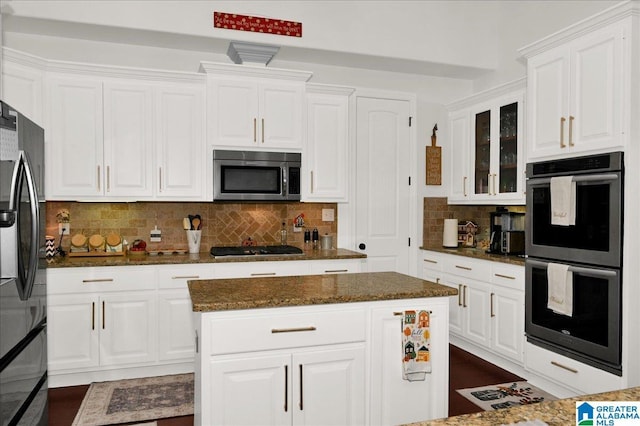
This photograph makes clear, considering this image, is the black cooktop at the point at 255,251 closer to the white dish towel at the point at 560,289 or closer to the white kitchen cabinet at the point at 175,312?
the white kitchen cabinet at the point at 175,312

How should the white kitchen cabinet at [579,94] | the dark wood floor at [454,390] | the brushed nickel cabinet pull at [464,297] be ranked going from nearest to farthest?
the white kitchen cabinet at [579,94]
the dark wood floor at [454,390]
the brushed nickel cabinet pull at [464,297]

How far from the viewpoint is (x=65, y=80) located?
377cm

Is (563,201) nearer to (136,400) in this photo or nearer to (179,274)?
(179,274)

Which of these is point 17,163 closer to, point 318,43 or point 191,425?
point 191,425

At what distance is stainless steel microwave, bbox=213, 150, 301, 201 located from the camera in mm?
4117

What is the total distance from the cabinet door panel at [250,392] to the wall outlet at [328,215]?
8.94 ft

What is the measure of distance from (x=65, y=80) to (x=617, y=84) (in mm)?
3901

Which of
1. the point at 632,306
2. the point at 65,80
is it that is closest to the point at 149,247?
the point at 65,80

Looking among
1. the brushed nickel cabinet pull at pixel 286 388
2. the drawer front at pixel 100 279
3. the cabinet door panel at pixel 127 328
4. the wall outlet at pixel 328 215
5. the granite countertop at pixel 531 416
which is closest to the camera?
the granite countertop at pixel 531 416

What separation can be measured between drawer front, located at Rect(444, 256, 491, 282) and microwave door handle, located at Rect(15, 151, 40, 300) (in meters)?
3.34

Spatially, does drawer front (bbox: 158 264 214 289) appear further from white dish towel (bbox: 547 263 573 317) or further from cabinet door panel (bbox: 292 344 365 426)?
white dish towel (bbox: 547 263 573 317)

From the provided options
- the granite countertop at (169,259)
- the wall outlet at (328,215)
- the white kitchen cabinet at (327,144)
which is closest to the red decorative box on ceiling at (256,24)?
the white kitchen cabinet at (327,144)

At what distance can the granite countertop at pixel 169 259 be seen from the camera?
361cm

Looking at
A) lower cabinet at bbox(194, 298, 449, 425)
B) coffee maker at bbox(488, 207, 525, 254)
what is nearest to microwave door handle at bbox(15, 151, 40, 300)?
lower cabinet at bbox(194, 298, 449, 425)
